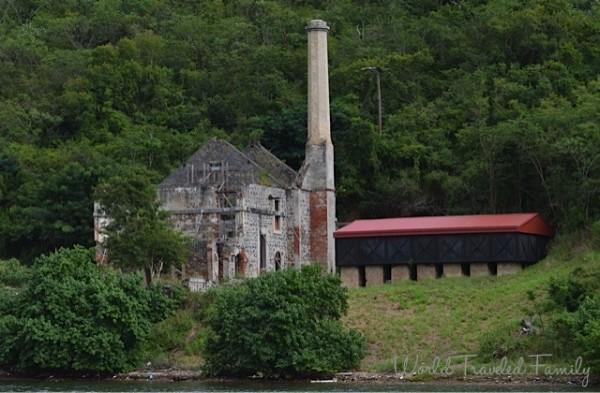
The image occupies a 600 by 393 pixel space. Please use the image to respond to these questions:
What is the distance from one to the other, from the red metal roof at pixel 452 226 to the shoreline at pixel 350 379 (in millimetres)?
12859

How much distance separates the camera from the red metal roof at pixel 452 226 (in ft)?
236

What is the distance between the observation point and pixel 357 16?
108812 millimetres

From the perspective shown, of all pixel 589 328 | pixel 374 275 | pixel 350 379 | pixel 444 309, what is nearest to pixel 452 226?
pixel 374 275

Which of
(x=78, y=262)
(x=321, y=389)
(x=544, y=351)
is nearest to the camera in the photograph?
(x=321, y=389)

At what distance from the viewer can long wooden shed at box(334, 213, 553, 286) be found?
235ft

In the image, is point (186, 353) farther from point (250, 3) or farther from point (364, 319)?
point (250, 3)

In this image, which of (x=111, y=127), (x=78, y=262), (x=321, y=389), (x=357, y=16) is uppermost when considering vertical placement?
(x=357, y=16)

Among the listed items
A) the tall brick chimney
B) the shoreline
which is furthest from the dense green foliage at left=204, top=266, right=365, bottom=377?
the tall brick chimney

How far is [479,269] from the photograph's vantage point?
72.3 meters

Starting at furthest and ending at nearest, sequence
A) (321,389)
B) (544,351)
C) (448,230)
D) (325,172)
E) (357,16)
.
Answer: (357,16), (325,172), (448,230), (544,351), (321,389)

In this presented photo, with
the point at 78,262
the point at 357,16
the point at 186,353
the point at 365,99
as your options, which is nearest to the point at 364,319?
the point at 186,353

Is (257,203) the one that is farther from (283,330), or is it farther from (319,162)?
(283,330)

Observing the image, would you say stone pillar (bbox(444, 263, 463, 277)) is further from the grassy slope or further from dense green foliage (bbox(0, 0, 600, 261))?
dense green foliage (bbox(0, 0, 600, 261))

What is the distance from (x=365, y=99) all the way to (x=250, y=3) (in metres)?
24.2
